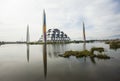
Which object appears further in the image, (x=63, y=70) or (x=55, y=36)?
(x=55, y=36)

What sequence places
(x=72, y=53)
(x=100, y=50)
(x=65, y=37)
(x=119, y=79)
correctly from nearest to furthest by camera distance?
(x=119, y=79)
(x=72, y=53)
(x=100, y=50)
(x=65, y=37)

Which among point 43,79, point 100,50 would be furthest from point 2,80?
point 100,50

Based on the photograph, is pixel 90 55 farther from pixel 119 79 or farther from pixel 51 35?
pixel 51 35

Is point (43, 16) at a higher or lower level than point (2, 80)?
higher

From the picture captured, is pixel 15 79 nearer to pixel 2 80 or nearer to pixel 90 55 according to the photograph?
pixel 2 80

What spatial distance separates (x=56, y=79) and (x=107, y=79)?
529 cm

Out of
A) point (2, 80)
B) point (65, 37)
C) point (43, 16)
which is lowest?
point (2, 80)

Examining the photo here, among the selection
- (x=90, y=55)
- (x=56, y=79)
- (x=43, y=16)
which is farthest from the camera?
(x=43, y=16)

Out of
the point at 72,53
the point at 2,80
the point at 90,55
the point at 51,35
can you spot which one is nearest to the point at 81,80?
the point at 2,80

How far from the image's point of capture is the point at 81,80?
12773 mm

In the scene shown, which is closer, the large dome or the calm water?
the calm water

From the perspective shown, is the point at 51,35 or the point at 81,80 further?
the point at 51,35

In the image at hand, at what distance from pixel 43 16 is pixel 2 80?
85634 mm

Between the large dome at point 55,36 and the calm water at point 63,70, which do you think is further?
the large dome at point 55,36
